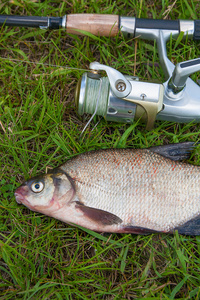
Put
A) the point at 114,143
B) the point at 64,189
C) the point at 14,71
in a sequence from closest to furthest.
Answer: the point at 64,189, the point at 114,143, the point at 14,71

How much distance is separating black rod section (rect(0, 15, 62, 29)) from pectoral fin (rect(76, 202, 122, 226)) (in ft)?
6.04

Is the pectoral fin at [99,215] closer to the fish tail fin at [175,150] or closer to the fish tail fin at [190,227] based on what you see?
the fish tail fin at [190,227]

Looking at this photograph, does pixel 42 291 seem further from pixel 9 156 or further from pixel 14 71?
pixel 14 71

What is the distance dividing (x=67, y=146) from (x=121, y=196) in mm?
809

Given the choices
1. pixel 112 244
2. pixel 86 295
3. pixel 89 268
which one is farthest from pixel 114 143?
pixel 86 295

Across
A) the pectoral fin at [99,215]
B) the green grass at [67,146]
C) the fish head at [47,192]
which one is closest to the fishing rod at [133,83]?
the green grass at [67,146]

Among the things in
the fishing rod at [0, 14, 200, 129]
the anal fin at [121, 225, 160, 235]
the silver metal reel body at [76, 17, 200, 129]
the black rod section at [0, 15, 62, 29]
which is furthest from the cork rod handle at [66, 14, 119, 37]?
the anal fin at [121, 225, 160, 235]

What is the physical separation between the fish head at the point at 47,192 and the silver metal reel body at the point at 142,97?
2.37 ft

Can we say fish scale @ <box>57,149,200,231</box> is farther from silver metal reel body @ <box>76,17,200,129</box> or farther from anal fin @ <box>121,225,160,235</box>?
silver metal reel body @ <box>76,17,200,129</box>

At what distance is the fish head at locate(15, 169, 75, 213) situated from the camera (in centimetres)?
253

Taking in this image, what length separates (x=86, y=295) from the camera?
2592 mm

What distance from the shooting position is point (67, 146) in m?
3.00

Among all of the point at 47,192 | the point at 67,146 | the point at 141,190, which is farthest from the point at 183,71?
the point at 47,192

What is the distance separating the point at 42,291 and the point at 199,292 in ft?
4.55
